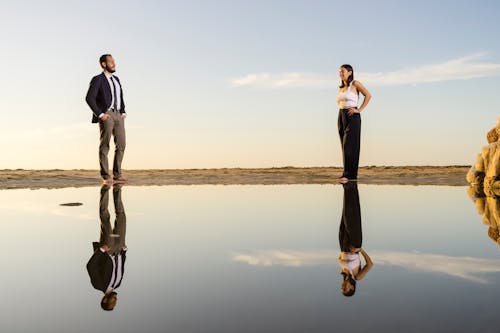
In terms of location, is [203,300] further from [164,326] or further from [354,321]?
[354,321]

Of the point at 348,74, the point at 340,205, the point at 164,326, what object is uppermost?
the point at 348,74

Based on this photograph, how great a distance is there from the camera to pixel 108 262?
2676 mm

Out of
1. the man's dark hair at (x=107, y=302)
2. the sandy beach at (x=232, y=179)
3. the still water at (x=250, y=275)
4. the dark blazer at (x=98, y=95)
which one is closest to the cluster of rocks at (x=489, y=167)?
the sandy beach at (x=232, y=179)

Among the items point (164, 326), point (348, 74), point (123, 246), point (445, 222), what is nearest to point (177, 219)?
point (123, 246)

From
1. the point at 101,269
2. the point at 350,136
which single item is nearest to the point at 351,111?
the point at 350,136

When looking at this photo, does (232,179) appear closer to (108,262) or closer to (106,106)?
(106,106)

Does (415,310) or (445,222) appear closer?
(415,310)

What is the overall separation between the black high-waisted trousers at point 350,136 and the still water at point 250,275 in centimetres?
542

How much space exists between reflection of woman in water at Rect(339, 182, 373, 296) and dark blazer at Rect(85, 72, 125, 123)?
7.12 meters

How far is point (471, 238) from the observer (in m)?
3.53

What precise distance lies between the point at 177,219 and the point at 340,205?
2.04 m

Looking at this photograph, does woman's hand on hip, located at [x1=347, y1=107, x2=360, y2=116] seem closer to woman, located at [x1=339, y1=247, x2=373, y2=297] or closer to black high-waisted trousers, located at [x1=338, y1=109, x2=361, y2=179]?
black high-waisted trousers, located at [x1=338, y1=109, x2=361, y2=179]

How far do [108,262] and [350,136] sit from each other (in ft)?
26.4

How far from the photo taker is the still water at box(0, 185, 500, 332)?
1.72 meters
